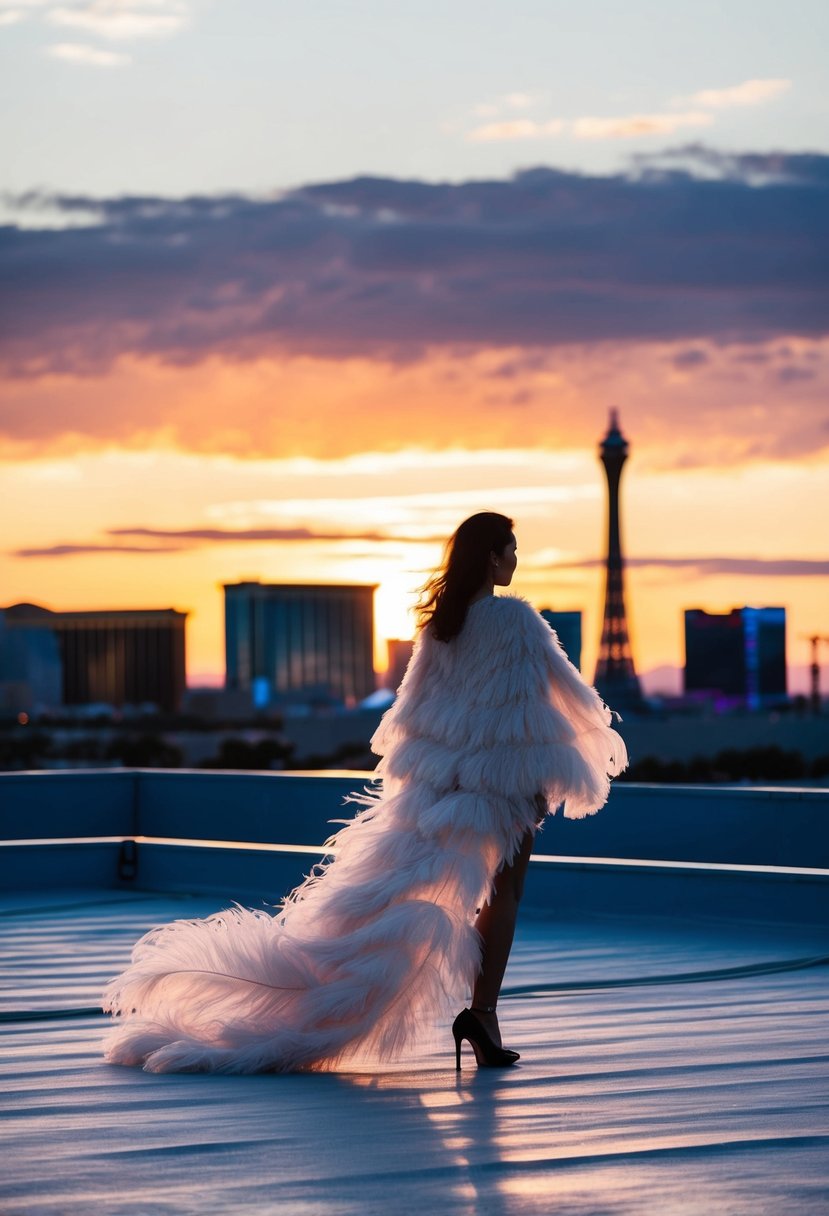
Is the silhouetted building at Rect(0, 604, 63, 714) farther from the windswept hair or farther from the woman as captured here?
the windswept hair

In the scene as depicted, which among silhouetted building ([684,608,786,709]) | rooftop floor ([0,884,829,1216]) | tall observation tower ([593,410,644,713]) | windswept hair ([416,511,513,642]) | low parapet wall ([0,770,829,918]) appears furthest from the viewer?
silhouetted building ([684,608,786,709])

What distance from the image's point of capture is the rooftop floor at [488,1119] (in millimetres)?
3537

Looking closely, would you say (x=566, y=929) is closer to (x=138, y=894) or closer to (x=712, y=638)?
(x=138, y=894)

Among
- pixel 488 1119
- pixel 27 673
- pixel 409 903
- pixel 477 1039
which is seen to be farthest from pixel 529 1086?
pixel 27 673

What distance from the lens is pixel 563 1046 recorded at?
17.6 ft

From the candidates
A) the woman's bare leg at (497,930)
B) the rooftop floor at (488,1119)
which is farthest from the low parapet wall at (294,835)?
the woman's bare leg at (497,930)

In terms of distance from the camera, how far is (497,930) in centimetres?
504

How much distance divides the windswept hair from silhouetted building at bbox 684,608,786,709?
481 ft

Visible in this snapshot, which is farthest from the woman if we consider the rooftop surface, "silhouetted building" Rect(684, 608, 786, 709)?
"silhouetted building" Rect(684, 608, 786, 709)

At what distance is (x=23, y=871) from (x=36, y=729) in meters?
132

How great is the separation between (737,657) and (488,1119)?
14993 cm

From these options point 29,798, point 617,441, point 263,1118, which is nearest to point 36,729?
point 617,441

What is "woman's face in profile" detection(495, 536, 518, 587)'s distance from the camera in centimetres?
518

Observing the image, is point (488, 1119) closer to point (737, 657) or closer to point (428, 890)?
point (428, 890)
